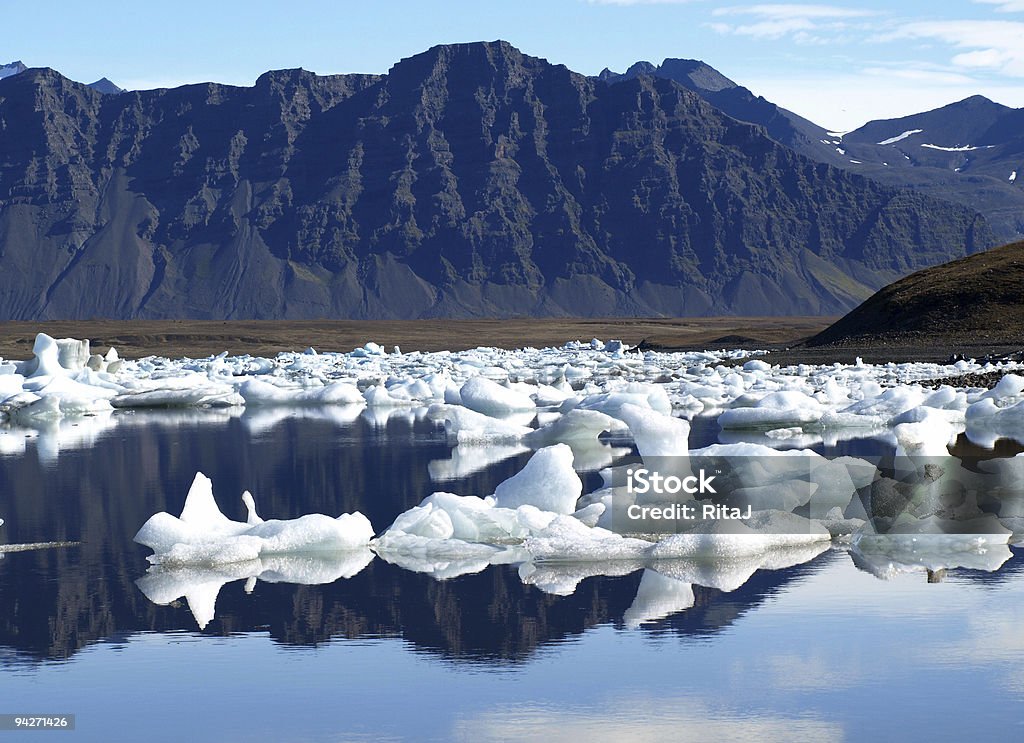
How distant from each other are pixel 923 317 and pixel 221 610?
44.4 meters

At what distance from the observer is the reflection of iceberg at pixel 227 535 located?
1115cm

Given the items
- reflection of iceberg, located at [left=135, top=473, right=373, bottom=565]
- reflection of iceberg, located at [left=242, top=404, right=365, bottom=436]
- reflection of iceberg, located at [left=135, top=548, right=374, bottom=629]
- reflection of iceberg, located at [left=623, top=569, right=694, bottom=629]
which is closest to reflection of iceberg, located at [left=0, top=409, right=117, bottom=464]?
reflection of iceberg, located at [left=242, top=404, right=365, bottom=436]

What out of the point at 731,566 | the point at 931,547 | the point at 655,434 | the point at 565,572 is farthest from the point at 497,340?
the point at 565,572

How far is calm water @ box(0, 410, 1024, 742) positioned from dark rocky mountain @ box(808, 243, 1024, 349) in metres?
37.0

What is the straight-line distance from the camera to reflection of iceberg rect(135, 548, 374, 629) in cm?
1024

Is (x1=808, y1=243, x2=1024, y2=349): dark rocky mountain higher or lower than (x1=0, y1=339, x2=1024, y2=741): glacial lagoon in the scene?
higher

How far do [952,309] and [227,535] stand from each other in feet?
141

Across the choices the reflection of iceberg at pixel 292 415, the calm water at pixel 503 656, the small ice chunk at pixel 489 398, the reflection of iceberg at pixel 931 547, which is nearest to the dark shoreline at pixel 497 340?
the small ice chunk at pixel 489 398

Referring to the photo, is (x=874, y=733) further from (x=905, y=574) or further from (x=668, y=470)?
(x=668, y=470)

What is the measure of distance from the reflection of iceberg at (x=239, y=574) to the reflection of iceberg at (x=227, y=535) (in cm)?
8

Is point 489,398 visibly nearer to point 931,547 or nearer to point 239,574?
point 931,547

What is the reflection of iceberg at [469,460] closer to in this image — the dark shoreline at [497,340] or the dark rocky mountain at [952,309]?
the dark shoreline at [497,340]

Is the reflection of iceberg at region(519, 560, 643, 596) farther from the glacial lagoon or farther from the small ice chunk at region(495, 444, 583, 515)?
the small ice chunk at region(495, 444, 583, 515)

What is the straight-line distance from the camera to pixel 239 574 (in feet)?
35.5
